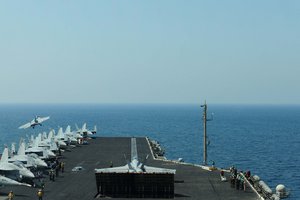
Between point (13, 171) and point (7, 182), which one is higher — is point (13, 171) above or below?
above

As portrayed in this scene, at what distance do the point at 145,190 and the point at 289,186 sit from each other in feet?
135

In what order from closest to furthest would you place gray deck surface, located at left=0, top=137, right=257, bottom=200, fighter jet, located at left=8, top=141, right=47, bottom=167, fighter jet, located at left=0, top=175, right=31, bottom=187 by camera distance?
1. gray deck surface, located at left=0, top=137, right=257, bottom=200
2. fighter jet, located at left=0, top=175, right=31, bottom=187
3. fighter jet, located at left=8, top=141, right=47, bottom=167

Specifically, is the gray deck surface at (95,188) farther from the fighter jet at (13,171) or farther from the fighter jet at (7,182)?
the fighter jet at (13,171)

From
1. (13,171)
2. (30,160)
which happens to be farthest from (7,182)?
(30,160)

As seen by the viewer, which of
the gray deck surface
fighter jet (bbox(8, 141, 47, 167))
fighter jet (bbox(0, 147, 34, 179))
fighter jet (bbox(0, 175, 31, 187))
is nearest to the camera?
the gray deck surface

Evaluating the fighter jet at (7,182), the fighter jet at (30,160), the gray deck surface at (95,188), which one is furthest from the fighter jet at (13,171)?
the fighter jet at (30,160)

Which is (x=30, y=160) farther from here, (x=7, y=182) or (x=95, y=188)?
(x=95, y=188)

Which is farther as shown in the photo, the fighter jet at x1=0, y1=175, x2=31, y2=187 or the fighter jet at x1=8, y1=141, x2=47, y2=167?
the fighter jet at x1=8, y1=141, x2=47, y2=167

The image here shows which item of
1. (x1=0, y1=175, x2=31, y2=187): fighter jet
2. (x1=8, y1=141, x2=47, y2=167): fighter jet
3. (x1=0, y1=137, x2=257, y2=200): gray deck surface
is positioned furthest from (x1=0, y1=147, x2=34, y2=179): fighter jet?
(x1=8, y1=141, x2=47, y2=167): fighter jet

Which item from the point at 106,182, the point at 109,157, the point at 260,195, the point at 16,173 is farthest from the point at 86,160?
the point at 260,195

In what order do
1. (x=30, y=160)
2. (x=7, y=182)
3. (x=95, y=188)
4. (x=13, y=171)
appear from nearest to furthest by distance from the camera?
(x=7, y=182)
(x=95, y=188)
(x=13, y=171)
(x=30, y=160)

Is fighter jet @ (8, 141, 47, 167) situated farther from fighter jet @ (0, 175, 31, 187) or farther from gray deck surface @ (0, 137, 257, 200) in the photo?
fighter jet @ (0, 175, 31, 187)

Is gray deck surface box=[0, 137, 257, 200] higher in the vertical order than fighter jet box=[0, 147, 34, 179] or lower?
lower

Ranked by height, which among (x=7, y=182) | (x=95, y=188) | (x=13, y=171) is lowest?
(x=95, y=188)
